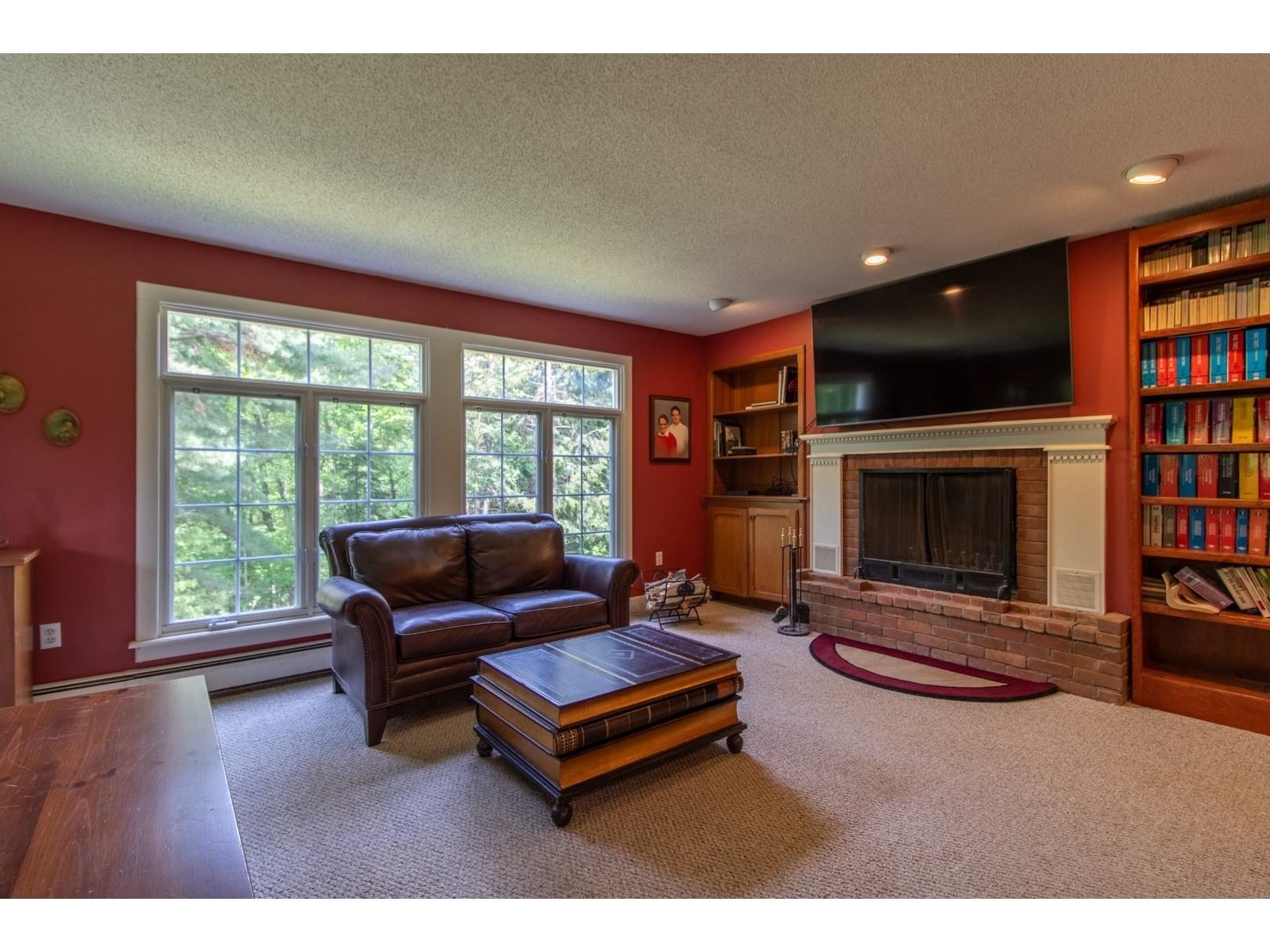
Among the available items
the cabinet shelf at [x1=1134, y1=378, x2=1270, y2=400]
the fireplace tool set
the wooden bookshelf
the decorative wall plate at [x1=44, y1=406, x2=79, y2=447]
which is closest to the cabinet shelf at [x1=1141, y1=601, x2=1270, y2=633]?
the wooden bookshelf

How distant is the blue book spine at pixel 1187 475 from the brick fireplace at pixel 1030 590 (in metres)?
0.29

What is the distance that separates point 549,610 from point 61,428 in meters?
2.50

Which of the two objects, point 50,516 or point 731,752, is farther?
point 50,516

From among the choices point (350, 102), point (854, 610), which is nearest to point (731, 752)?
point (854, 610)

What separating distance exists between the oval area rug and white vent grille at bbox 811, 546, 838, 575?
1.97ft

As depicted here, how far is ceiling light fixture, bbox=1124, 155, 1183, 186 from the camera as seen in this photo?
225 centimetres

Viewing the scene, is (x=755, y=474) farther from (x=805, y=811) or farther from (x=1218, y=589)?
(x=805, y=811)

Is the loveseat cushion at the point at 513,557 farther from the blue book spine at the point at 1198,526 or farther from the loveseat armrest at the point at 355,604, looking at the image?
the blue book spine at the point at 1198,526

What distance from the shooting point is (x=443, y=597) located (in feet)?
10.3

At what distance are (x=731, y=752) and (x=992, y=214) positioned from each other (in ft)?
9.23

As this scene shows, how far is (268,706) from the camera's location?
2863 millimetres
